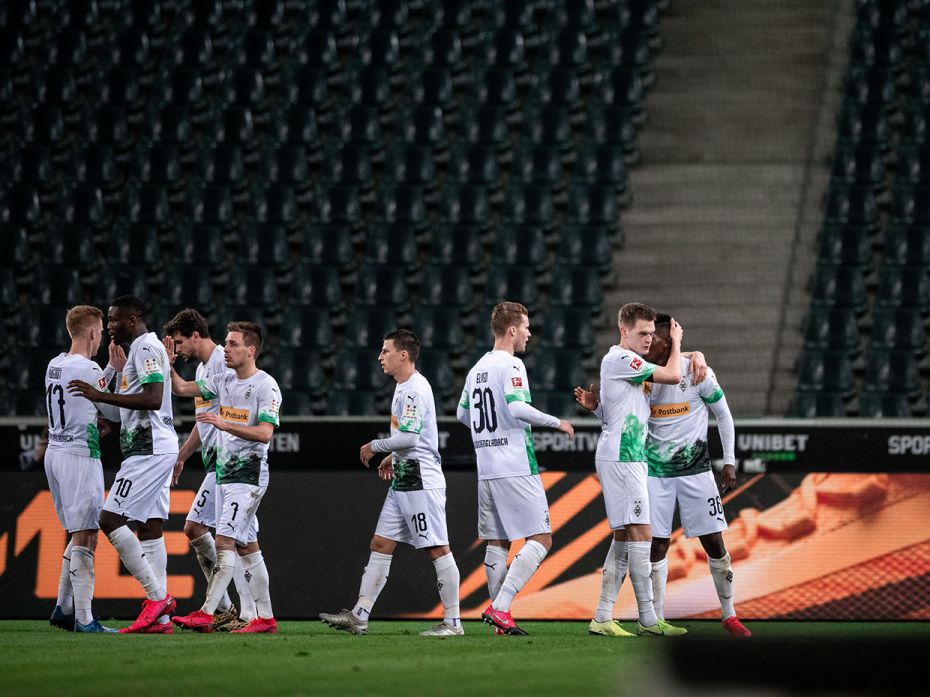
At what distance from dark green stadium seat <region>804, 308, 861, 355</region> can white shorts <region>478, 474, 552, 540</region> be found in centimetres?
725

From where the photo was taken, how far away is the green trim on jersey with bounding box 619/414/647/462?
8719 mm

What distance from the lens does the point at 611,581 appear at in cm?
894

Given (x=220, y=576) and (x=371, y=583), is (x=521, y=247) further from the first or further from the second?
(x=220, y=576)

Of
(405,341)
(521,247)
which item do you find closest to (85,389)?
(405,341)

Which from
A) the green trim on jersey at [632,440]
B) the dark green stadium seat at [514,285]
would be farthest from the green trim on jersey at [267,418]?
the dark green stadium seat at [514,285]

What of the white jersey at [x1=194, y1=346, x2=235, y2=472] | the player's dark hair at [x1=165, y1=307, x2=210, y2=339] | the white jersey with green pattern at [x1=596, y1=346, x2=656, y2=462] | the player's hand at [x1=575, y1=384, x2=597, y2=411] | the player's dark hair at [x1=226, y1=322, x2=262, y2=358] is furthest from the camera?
the player's dark hair at [x1=165, y1=307, x2=210, y2=339]

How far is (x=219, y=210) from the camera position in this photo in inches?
671

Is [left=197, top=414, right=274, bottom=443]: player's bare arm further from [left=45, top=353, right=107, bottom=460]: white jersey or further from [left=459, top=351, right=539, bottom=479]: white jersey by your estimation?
[left=459, top=351, right=539, bottom=479]: white jersey

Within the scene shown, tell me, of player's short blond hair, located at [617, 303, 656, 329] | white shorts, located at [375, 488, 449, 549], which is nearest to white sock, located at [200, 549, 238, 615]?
white shorts, located at [375, 488, 449, 549]

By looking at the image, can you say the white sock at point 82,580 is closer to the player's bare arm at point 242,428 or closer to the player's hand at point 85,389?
the player's hand at point 85,389

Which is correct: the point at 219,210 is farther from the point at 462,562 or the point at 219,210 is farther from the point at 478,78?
the point at 462,562

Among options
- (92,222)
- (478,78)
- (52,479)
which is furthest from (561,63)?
(52,479)

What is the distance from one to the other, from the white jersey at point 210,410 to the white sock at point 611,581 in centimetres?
270

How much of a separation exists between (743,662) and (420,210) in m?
14.1
